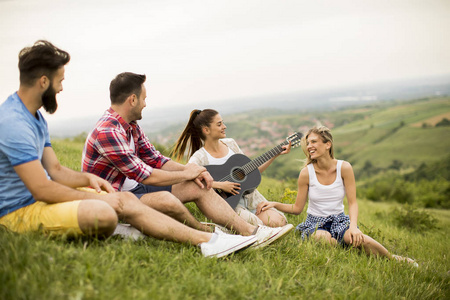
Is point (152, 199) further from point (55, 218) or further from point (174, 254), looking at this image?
point (55, 218)

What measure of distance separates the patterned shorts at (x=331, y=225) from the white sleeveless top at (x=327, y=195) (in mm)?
64

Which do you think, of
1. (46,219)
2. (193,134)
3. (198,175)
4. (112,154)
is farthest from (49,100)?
(193,134)

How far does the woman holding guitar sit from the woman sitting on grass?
23cm

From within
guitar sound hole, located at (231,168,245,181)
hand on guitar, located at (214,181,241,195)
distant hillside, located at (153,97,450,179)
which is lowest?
distant hillside, located at (153,97,450,179)

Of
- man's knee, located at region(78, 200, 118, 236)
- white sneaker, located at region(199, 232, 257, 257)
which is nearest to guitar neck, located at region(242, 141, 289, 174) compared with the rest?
white sneaker, located at region(199, 232, 257, 257)

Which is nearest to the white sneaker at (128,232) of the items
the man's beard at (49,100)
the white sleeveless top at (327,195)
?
the man's beard at (49,100)

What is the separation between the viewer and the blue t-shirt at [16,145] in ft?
8.63

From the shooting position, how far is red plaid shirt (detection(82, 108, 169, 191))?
3.56 meters

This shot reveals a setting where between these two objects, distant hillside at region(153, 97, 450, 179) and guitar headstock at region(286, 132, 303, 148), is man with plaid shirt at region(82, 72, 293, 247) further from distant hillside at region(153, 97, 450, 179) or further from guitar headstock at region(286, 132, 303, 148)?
distant hillside at region(153, 97, 450, 179)

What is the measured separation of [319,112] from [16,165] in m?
115

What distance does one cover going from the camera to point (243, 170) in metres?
4.95

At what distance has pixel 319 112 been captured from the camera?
371 ft

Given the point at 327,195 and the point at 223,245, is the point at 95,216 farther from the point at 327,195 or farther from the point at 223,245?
the point at 327,195

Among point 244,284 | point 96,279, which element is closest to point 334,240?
point 244,284
